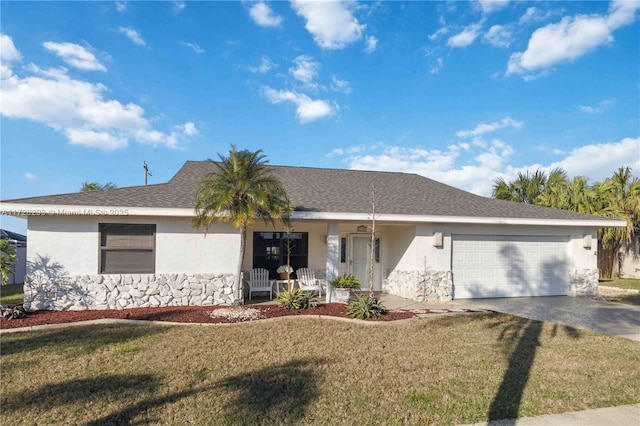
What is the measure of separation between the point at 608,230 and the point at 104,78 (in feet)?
77.9

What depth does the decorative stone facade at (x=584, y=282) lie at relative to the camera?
13523 millimetres

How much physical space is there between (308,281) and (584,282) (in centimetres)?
1001

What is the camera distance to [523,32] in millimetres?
12633

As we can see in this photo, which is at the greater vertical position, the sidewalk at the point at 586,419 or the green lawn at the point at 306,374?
the sidewalk at the point at 586,419

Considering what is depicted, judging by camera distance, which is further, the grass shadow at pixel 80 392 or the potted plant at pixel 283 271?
the potted plant at pixel 283 271

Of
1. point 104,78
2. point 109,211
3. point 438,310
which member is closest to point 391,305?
point 438,310

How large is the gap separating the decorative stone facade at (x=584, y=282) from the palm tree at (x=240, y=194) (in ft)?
36.4

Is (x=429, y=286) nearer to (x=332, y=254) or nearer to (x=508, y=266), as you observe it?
(x=508, y=266)

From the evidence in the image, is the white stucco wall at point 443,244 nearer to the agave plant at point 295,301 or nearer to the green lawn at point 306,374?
the agave plant at point 295,301

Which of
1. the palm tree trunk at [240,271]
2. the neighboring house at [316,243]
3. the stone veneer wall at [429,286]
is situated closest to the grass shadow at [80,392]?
the palm tree trunk at [240,271]

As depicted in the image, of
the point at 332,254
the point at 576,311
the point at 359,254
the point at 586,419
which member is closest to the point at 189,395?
the point at 586,419

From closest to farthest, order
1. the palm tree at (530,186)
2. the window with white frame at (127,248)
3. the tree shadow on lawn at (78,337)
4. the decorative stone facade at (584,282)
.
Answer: the tree shadow on lawn at (78,337) → the window with white frame at (127,248) → the decorative stone facade at (584,282) → the palm tree at (530,186)

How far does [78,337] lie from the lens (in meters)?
7.20

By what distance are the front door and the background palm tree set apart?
11510mm
